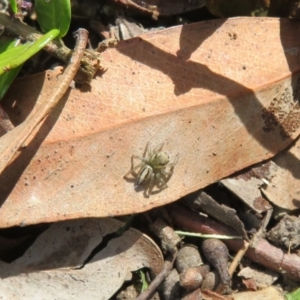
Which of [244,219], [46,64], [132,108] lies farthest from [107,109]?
[244,219]

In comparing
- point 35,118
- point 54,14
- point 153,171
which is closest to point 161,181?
point 153,171

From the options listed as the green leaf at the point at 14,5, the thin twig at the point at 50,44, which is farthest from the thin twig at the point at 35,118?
the green leaf at the point at 14,5

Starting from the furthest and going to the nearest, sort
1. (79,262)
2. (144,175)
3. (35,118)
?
(79,262) < (144,175) < (35,118)

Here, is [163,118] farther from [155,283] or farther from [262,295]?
[262,295]

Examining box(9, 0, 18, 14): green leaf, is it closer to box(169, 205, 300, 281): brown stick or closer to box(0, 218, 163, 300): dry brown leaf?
box(0, 218, 163, 300): dry brown leaf

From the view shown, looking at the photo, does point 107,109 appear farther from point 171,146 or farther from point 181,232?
point 181,232

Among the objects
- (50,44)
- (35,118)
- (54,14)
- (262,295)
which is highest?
(54,14)
